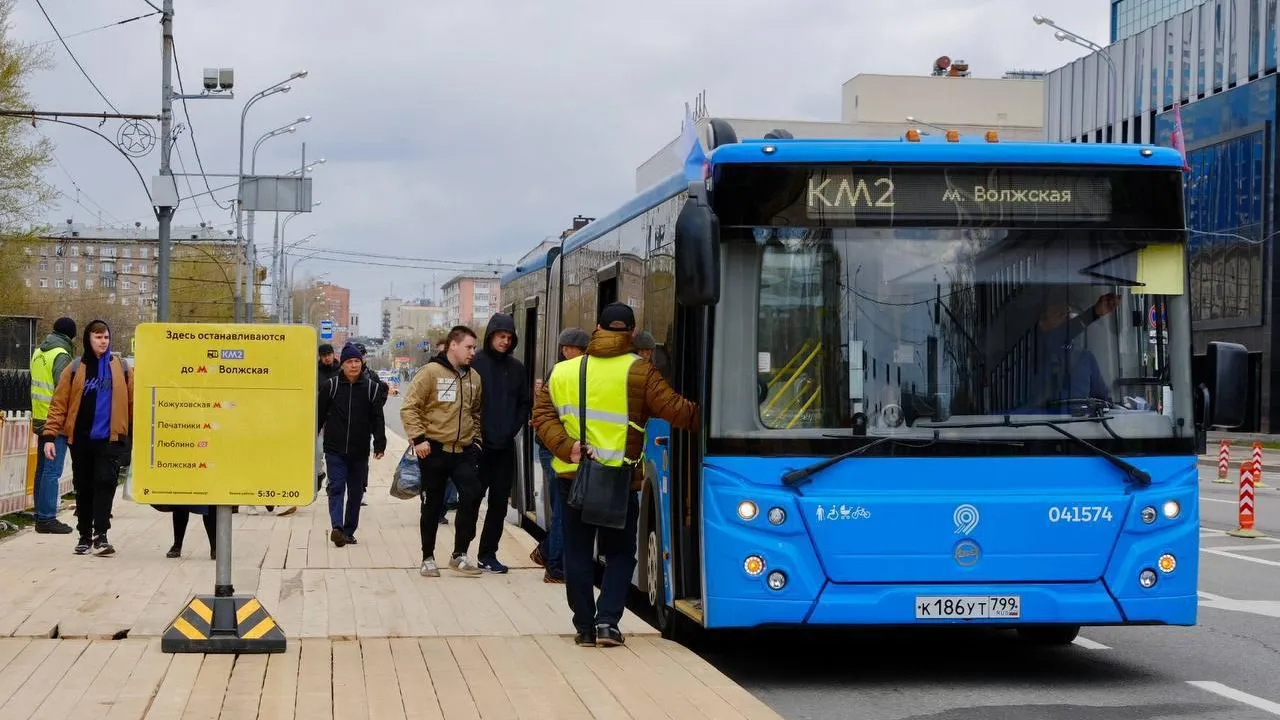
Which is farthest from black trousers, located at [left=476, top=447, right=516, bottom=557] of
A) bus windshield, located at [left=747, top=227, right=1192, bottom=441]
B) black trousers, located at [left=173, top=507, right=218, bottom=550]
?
bus windshield, located at [left=747, top=227, right=1192, bottom=441]

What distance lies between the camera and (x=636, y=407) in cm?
871

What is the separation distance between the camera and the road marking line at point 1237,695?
8.19 m

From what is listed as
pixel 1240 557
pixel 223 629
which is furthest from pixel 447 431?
pixel 1240 557

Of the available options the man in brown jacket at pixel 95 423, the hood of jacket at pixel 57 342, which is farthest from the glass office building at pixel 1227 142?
the man in brown jacket at pixel 95 423

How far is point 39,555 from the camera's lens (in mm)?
13242

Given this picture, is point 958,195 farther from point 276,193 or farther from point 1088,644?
point 276,193

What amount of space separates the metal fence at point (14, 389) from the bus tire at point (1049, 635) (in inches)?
1077

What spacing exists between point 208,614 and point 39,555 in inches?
214

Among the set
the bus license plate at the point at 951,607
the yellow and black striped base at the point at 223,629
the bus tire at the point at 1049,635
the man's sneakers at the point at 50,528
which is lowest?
the bus tire at the point at 1049,635

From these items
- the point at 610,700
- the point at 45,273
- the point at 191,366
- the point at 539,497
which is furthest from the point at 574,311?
the point at 45,273

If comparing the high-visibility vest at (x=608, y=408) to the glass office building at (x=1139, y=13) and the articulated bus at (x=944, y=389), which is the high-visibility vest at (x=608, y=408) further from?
the glass office building at (x=1139, y=13)

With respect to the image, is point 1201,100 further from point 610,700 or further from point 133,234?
point 133,234

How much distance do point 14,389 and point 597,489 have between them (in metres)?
28.3

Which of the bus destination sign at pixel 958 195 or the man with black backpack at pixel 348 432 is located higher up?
the bus destination sign at pixel 958 195
